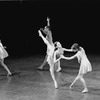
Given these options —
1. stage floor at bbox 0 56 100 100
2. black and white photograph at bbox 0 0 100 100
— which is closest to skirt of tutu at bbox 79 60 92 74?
black and white photograph at bbox 0 0 100 100

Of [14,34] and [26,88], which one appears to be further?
[14,34]

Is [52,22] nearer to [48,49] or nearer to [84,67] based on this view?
[48,49]

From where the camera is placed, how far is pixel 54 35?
751 inches

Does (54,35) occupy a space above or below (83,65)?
below

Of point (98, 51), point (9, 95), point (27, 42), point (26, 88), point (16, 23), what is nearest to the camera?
point (9, 95)

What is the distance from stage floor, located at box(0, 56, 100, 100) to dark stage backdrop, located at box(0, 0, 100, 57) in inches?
188

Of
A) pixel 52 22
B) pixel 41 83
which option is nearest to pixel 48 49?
pixel 41 83

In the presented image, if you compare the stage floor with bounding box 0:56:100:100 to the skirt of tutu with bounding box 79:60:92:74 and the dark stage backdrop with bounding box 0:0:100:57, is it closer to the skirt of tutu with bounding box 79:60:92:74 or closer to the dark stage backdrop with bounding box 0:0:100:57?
the skirt of tutu with bounding box 79:60:92:74

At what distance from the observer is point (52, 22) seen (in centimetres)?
1945

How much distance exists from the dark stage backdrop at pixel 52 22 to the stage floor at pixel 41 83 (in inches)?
188

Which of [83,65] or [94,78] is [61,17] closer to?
[94,78]

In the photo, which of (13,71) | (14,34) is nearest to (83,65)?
(13,71)

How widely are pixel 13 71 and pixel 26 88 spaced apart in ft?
7.87

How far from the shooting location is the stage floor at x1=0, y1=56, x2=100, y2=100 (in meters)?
8.82
